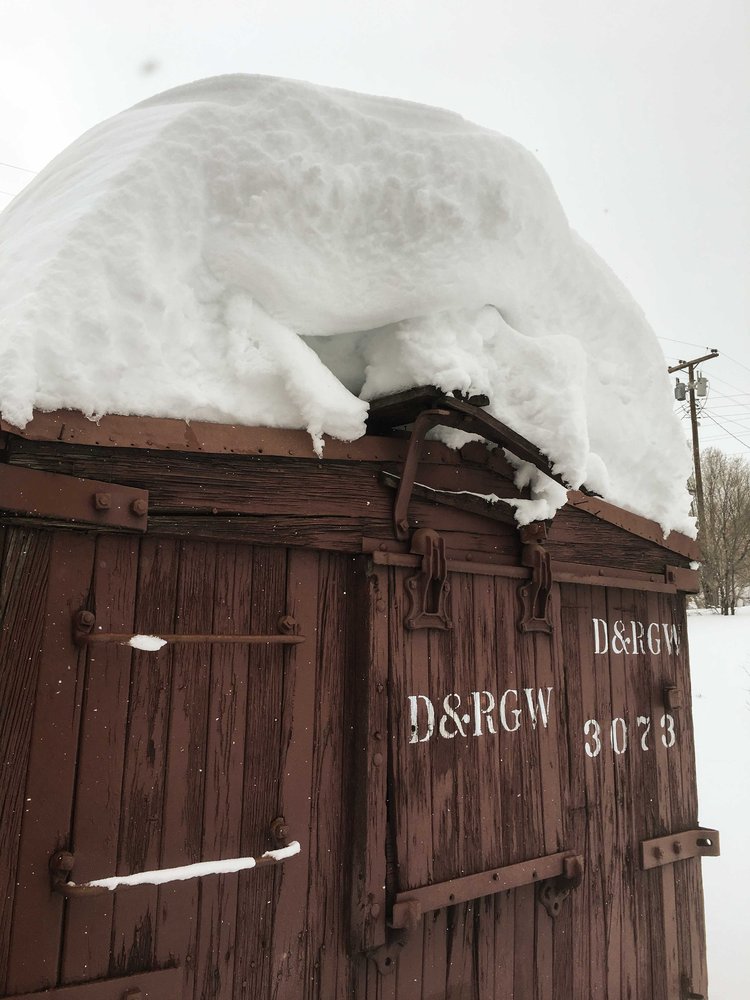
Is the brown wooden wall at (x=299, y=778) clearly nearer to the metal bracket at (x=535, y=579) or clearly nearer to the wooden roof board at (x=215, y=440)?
the metal bracket at (x=535, y=579)

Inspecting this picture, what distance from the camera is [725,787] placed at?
845 cm

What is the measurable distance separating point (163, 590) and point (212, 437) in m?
0.47

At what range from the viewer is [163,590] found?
198cm

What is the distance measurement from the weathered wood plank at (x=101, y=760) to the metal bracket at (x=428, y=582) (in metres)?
0.97

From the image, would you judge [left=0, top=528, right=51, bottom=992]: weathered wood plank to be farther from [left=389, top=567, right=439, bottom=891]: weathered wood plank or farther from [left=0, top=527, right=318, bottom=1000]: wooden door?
[left=389, top=567, right=439, bottom=891]: weathered wood plank

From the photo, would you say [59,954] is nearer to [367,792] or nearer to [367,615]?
[367,792]

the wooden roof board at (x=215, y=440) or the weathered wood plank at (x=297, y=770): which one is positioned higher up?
the wooden roof board at (x=215, y=440)

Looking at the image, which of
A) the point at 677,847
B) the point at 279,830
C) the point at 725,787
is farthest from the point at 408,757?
the point at 725,787

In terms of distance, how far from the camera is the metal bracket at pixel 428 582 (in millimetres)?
2428

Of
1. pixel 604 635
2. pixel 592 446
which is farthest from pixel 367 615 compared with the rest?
pixel 592 446

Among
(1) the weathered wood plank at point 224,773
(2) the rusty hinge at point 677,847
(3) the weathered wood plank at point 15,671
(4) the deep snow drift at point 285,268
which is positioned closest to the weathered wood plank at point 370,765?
(1) the weathered wood plank at point 224,773

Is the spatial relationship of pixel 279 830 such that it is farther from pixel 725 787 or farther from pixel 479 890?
pixel 725 787

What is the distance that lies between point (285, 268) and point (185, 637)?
49.4 inches

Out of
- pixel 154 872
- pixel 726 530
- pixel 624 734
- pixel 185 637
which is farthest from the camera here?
pixel 726 530
